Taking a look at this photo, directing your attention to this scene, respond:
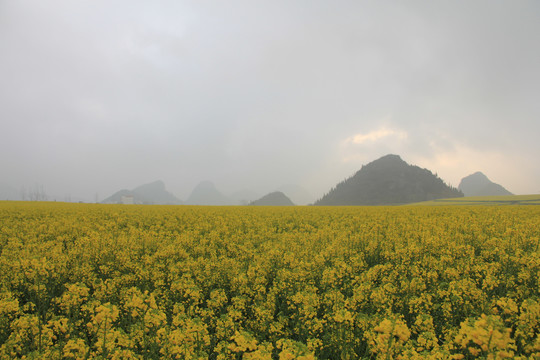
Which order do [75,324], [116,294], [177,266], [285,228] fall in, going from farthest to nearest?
[285,228], [177,266], [116,294], [75,324]

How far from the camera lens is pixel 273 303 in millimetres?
5242

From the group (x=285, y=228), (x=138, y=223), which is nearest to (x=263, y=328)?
(x=285, y=228)

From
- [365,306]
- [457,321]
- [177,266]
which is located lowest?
[457,321]

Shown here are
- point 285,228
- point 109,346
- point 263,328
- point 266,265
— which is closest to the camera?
point 109,346

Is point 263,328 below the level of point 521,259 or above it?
below

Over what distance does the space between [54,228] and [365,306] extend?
14.6m

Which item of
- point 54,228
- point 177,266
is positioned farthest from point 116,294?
point 54,228

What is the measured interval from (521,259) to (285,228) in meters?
10.9

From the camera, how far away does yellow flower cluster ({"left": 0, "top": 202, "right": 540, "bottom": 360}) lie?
345 centimetres

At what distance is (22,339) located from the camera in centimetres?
396

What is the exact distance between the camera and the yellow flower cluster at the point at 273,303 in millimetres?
3449

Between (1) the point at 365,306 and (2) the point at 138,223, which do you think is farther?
(2) the point at 138,223

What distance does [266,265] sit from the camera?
7098mm

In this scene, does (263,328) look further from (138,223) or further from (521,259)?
(138,223)
